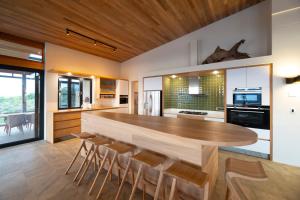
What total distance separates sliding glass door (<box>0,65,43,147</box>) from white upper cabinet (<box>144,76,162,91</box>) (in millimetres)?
3402

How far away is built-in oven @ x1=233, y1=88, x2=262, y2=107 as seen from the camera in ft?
10.4

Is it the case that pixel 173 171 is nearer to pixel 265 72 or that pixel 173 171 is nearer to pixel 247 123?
pixel 247 123

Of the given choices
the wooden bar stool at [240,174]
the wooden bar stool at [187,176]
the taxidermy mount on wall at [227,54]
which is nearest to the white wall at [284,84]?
the taxidermy mount on wall at [227,54]

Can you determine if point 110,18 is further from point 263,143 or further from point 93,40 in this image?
point 263,143

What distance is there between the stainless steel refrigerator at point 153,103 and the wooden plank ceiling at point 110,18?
1.94m

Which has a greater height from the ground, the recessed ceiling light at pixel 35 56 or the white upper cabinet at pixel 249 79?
the recessed ceiling light at pixel 35 56

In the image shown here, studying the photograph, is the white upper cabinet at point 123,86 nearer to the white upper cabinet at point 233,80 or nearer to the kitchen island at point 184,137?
the kitchen island at point 184,137

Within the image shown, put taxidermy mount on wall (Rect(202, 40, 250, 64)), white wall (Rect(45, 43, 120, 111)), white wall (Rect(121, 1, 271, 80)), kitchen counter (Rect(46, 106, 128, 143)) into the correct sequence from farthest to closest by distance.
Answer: white wall (Rect(45, 43, 120, 111)), kitchen counter (Rect(46, 106, 128, 143)), taxidermy mount on wall (Rect(202, 40, 250, 64)), white wall (Rect(121, 1, 271, 80))

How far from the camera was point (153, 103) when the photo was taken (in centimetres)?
501

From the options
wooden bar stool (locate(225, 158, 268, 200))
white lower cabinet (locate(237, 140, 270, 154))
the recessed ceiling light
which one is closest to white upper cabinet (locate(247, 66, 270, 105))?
white lower cabinet (locate(237, 140, 270, 154))

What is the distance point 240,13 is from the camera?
402cm

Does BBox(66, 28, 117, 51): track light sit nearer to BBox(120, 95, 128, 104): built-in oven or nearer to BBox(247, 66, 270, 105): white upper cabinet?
BBox(120, 95, 128, 104): built-in oven

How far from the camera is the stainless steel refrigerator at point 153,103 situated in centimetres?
488

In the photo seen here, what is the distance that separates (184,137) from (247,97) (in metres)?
2.81
